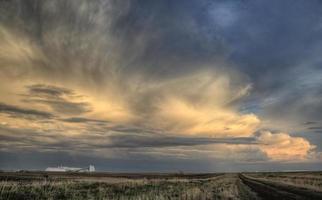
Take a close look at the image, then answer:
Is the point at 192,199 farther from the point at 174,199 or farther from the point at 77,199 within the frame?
the point at 77,199

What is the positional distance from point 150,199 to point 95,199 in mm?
4602

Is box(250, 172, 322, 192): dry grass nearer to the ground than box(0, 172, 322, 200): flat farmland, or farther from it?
farther from it

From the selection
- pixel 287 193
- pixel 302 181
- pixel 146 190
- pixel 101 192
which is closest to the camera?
pixel 101 192

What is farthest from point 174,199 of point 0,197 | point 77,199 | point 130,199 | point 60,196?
point 0,197

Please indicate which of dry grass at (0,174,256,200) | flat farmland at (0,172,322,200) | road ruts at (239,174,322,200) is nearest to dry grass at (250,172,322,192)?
flat farmland at (0,172,322,200)

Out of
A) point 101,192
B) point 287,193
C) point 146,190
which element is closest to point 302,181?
point 287,193

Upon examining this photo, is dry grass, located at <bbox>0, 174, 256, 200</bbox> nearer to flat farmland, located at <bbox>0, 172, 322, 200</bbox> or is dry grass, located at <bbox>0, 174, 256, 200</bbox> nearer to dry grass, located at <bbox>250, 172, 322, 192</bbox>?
flat farmland, located at <bbox>0, 172, 322, 200</bbox>

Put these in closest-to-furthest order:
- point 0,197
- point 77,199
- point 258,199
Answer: point 0,197 → point 77,199 → point 258,199

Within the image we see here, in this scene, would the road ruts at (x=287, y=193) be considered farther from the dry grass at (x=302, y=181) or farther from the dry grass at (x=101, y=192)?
the dry grass at (x=302, y=181)

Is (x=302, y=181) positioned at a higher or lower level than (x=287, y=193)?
higher

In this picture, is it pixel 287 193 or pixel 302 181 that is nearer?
pixel 287 193

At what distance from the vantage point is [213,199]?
2850cm

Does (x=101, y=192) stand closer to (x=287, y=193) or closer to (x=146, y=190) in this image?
(x=146, y=190)

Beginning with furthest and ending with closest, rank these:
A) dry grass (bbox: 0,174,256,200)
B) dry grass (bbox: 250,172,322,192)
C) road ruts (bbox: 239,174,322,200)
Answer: dry grass (bbox: 250,172,322,192) → road ruts (bbox: 239,174,322,200) → dry grass (bbox: 0,174,256,200)
